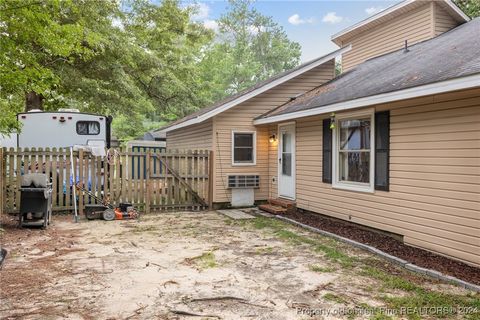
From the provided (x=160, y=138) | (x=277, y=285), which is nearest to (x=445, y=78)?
(x=277, y=285)

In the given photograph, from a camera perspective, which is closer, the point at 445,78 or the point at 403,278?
the point at 403,278

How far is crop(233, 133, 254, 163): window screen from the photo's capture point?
378 inches

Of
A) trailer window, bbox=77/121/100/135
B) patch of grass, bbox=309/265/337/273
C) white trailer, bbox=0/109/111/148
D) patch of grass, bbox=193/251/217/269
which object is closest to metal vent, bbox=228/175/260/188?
white trailer, bbox=0/109/111/148

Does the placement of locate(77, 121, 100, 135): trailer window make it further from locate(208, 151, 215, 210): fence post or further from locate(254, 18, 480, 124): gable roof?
locate(254, 18, 480, 124): gable roof

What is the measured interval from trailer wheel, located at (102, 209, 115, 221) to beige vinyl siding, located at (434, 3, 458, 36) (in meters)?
9.32

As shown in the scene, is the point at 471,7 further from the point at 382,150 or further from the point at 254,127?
the point at 382,150

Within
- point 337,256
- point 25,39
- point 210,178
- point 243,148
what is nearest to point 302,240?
point 337,256

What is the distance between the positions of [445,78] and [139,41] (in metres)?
15.8

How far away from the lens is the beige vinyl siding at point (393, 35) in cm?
968

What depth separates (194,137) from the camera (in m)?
11.3

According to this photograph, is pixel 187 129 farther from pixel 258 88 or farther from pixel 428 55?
pixel 428 55

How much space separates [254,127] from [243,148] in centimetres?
65

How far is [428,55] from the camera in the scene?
658cm

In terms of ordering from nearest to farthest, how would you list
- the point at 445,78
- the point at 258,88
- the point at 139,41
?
the point at 445,78
the point at 258,88
the point at 139,41
